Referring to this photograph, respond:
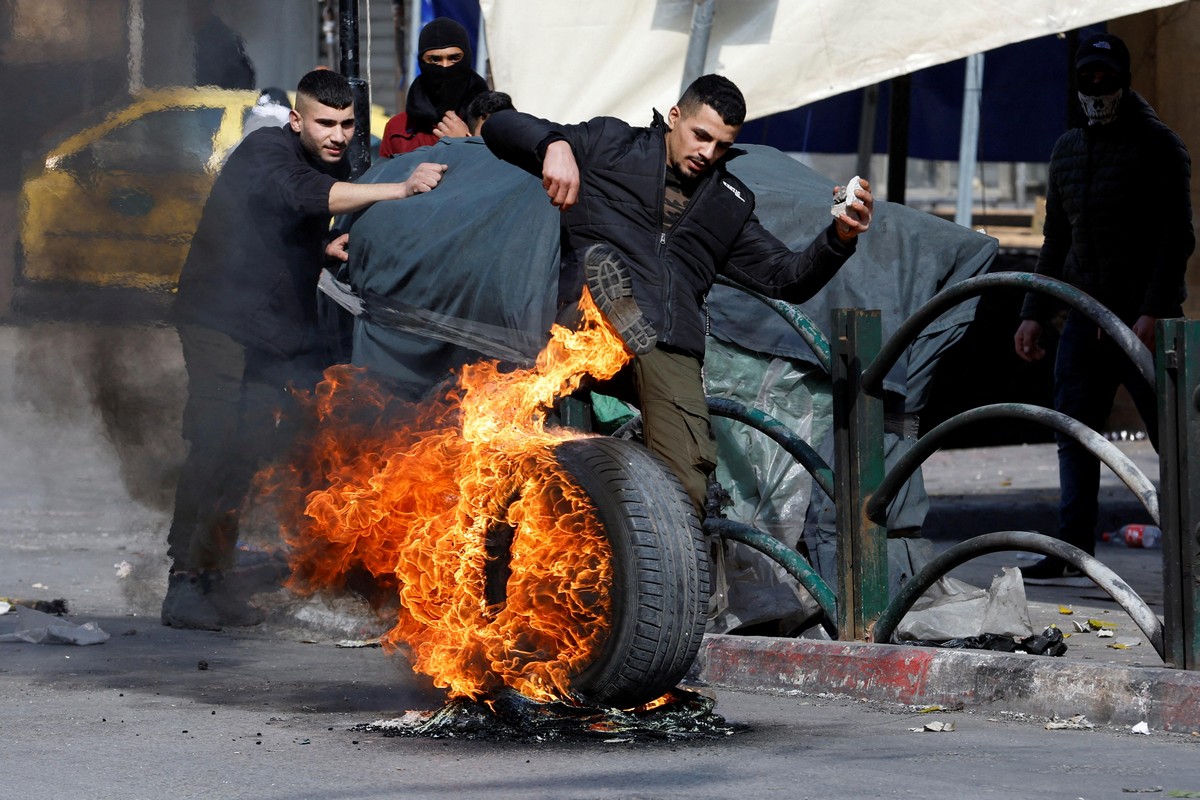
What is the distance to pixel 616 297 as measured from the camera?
183 inches

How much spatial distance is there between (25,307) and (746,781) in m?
3.83

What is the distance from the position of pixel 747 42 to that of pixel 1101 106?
1.68 m

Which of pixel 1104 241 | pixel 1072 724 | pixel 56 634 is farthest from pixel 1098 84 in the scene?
pixel 56 634

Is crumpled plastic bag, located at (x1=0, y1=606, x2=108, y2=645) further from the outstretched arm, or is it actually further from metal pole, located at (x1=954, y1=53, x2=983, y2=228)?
metal pole, located at (x1=954, y1=53, x2=983, y2=228)

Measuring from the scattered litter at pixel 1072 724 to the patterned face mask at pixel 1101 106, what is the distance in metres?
3.36

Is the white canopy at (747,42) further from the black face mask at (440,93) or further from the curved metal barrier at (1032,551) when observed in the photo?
the curved metal barrier at (1032,551)

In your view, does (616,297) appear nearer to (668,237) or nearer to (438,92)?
(668,237)

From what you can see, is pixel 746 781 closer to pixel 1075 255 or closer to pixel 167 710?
pixel 167 710

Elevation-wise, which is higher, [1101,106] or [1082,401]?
[1101,106]

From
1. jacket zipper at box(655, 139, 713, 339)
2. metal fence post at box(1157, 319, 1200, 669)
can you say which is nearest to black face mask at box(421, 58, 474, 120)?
jacket zipper at box(655, 139, 713, 339)

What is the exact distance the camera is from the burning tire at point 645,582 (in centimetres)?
409

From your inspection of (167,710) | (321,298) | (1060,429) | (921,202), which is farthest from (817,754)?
(921,202)

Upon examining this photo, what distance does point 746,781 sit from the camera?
11.7ft

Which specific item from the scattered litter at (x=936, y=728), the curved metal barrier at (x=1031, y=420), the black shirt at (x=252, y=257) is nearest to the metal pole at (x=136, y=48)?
the black shirt at (x=252, y=257)
